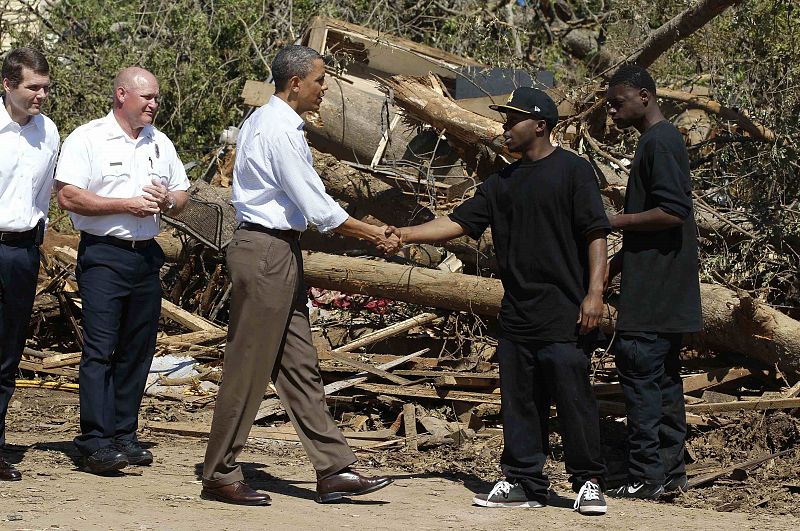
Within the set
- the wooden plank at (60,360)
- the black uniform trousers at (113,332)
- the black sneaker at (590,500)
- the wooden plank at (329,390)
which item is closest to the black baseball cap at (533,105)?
the black sneaker at (590,500)

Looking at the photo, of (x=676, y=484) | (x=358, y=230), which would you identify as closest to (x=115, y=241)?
(x=358, y=230)

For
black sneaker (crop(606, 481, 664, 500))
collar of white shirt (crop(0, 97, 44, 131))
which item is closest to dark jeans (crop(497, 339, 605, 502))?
black sneaker (crop(606, 481, 664, 500))

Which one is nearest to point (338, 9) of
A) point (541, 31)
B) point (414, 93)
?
point (541, 31)

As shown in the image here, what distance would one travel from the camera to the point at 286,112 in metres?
5.07

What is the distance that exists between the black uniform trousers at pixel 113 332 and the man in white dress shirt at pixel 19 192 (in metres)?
0.29

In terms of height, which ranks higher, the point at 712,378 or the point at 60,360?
the point at 712,378

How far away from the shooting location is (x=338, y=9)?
13.5 meters

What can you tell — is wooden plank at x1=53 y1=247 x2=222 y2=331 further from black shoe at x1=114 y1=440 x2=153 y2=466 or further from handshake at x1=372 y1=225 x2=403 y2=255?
handshake at x1=372 y1=225 x2=403 y2=255

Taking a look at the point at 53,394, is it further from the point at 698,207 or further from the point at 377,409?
the point at 698,207

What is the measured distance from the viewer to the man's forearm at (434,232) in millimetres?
5473

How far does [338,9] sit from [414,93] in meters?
4.98

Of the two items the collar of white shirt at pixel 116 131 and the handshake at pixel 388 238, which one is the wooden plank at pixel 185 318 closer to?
the collar of white shirt at pixel 116 131

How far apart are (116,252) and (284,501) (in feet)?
5.19

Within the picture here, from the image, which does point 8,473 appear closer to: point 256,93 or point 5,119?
point 5,119
